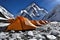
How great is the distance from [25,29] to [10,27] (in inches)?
20.7

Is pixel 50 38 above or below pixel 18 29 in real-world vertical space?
below

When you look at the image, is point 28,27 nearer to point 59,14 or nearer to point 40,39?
point 40,39

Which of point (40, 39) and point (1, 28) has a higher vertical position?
point (1, 28)

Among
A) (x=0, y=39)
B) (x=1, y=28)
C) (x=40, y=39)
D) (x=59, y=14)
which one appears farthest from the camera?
(x=59, y=14)

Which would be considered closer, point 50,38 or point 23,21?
point 50,38

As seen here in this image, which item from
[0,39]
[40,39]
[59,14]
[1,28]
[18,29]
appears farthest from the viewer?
[59,14]

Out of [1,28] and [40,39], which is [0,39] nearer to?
[40,39]

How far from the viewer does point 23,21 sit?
265 inches

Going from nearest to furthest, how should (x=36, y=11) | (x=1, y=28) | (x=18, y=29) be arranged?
(x=18, y=29) → (x=1, y=28) → (x=36, y=11)

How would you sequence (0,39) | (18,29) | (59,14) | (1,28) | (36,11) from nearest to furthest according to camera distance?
(0,39), (18,29), (1,28), (59,14), (36,11)

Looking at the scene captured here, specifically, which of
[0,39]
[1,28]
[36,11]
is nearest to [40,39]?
[0,39]

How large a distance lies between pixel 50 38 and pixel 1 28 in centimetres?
367

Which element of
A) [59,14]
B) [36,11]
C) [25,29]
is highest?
[36,11]

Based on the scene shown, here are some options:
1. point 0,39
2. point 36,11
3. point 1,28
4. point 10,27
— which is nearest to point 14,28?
point 10,27
